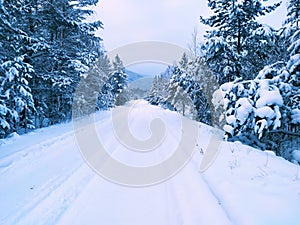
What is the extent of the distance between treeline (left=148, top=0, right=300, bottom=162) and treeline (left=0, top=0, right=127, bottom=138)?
24.2 feet

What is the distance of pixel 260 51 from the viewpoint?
1009 centimetres

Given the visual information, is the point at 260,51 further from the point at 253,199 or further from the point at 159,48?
the point at 253,199

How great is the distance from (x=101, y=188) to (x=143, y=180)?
0.93 m

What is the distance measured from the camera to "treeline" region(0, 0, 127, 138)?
26.5 ft

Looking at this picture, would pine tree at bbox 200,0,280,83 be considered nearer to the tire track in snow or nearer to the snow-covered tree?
the tire track in snow

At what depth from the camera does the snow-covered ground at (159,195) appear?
2930mm

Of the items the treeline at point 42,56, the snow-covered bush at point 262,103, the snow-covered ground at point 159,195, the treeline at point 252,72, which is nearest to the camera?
the snow-covered ground at point 159,195

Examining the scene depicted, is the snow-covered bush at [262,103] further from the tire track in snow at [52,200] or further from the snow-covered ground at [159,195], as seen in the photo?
the tire track in snow at [52,200]

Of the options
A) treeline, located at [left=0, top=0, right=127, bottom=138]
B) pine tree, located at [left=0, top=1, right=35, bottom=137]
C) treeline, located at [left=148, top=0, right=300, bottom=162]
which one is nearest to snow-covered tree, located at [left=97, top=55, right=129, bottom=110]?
treeline, located at [left=0, top=0, right=127, bottom=138]

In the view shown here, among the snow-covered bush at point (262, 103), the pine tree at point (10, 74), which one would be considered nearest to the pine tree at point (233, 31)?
the snow-covered bush at point (262, 103)

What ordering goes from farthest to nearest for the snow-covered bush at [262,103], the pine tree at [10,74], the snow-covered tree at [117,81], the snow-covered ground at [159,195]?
the snow-covered tree at [117,81]
the pine tree at [10,74]
the snow-covered bush at [262,103]
the snow-covered ground at [159,195]

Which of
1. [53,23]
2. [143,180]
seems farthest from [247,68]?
[53,23]

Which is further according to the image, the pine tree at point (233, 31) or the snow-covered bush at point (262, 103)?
the pine tree at point (233, 31)

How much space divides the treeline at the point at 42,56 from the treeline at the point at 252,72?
7.39 meters
